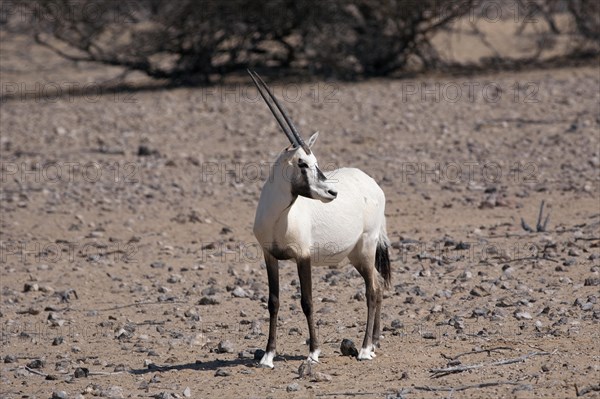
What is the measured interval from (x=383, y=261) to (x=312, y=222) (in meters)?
0.88

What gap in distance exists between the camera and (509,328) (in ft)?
23.3

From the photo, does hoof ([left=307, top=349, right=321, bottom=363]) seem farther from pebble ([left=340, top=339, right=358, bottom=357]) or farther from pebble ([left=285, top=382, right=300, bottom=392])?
pebble ([left=285, top=382, right=300, bottom=392])

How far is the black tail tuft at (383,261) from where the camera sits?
7293 millimetres

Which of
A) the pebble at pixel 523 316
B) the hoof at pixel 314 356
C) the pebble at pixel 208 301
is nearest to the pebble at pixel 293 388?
the hoof at pixel 314 356

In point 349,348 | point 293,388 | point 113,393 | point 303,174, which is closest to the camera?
point 293,388

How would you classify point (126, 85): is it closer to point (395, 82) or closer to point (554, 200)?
point (395, 82)

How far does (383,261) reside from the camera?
288 inches

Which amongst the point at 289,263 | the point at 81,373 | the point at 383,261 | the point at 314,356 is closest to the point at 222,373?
the point at 314,356

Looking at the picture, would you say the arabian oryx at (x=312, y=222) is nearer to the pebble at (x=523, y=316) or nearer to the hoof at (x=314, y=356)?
the hoof at (x=314, y=356)

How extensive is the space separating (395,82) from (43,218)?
6911 mm

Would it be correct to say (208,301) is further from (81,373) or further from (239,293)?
(81,373)

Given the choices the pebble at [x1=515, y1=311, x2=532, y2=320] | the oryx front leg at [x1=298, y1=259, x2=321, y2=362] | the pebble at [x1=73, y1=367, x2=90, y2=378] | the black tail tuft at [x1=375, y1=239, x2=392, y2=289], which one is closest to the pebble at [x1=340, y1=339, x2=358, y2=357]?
the oryx front leg at [x1=298, y1=259, x2=321, y2=362]

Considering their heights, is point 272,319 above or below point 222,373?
above

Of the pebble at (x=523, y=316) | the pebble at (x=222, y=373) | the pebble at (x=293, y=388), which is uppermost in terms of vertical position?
the pebble at (x=523, y=316)
